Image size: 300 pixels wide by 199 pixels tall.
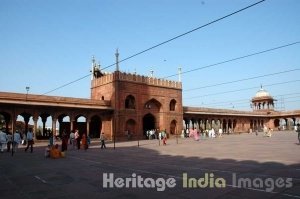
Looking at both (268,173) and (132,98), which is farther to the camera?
(132,98)

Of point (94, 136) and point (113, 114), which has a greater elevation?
point (113, 114)

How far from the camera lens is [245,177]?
732 centimetres

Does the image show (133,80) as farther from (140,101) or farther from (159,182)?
(159,182)

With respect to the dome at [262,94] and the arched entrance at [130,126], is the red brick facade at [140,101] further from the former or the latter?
the dome at [262,94]

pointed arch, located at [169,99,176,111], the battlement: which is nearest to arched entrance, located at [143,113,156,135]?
pointed arch, located at [169,99,176,111]

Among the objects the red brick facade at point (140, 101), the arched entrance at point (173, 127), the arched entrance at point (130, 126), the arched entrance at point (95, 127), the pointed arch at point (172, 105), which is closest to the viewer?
the red brick facade at point (140, 101)

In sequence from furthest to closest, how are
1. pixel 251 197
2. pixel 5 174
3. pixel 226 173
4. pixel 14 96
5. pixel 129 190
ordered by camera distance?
pixel 14 96 < pixel 5 174 < pixel 226 173 < pixel 129 190 < pixel 251 197

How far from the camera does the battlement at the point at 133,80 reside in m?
32.3

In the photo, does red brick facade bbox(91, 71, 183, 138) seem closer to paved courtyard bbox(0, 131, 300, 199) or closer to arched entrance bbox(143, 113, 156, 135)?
arched entrance bbox(143, 113, 156, 135)

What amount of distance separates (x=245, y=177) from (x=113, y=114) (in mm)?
24929

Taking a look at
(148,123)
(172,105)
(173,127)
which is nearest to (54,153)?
(148,123)

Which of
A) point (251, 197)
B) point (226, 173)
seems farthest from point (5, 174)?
point (251, 197)

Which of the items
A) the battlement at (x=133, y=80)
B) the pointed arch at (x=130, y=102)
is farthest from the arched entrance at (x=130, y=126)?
the battlement at (x=133, y=80)

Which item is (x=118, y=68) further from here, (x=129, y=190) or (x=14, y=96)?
(x=129, y=190)
